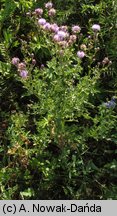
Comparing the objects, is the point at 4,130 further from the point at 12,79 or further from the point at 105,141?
the point at 105,141

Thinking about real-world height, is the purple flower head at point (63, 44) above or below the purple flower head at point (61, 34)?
below

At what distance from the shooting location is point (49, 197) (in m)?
2.86

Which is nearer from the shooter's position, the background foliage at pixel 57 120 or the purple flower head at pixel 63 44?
the purple flower head at pixel 63 44

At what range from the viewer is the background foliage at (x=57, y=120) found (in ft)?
8.77

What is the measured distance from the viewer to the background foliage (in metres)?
2.67

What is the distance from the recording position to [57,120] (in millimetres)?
2680

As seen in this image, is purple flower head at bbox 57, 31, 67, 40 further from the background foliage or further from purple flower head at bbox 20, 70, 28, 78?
purple flower head at bbox 20, 70, 28, 78

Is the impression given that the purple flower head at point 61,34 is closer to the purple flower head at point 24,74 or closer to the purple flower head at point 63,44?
the purple flower head at point 63,44

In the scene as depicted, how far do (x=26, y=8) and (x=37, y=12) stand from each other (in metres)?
0.46

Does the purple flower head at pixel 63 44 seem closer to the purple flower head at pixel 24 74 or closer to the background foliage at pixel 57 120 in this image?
the background foliage at pixel 57 120

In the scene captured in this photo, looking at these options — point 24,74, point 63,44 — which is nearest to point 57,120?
point 24,74

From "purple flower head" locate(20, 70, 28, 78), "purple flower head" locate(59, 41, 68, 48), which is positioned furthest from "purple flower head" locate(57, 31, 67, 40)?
"purple flower head" locate(20, 70, 28, 78)

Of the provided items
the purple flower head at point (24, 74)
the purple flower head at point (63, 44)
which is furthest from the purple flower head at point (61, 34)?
the purple flower head at point (24, 74)

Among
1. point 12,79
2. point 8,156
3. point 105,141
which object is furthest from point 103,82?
point 8,156
